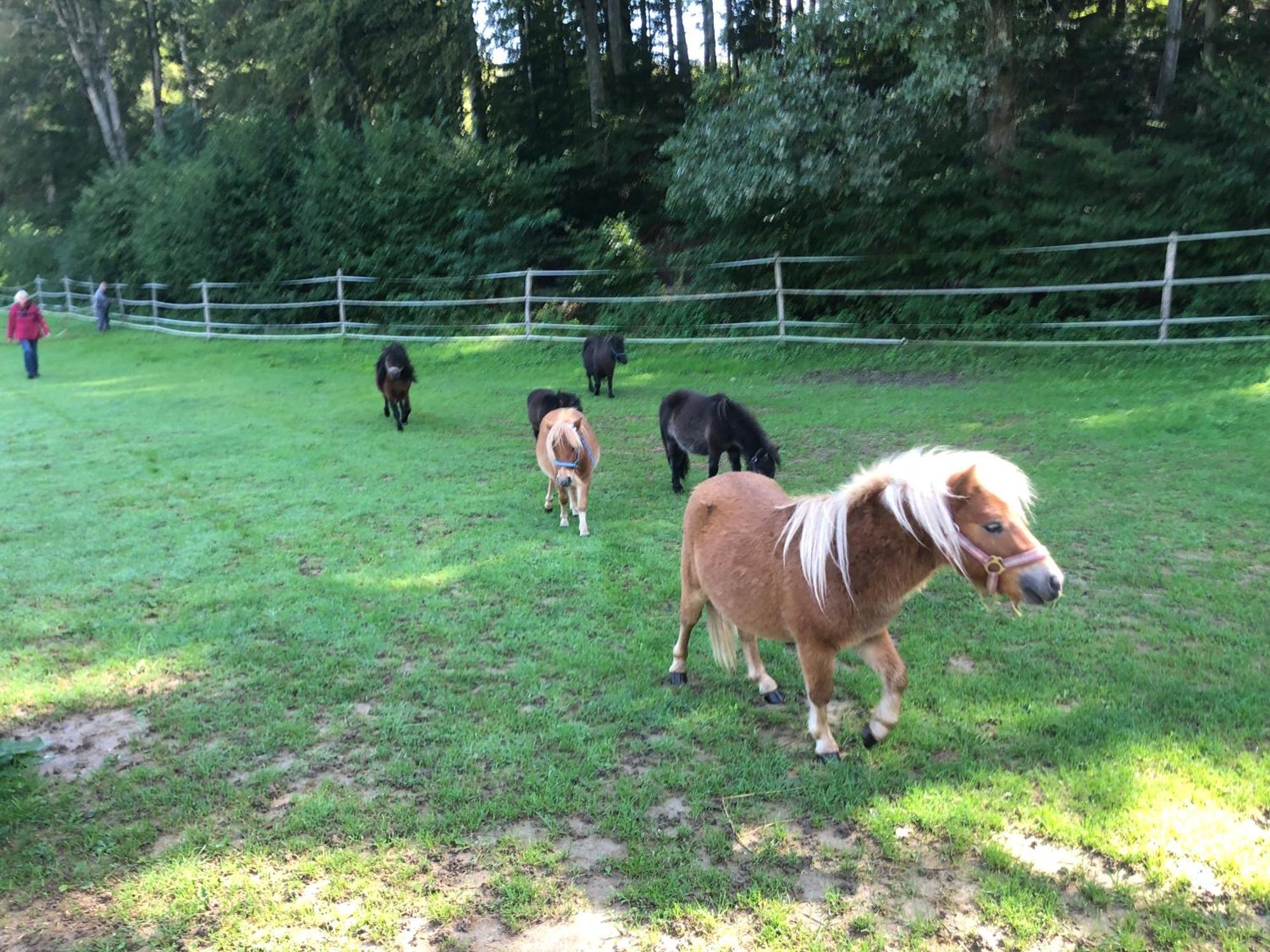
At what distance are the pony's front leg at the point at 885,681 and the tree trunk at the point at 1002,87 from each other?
40.0ft

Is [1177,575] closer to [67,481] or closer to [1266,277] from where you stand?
[1266,277]

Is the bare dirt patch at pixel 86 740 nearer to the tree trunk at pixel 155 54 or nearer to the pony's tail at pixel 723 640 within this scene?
the pony's tail at pixel 723 640

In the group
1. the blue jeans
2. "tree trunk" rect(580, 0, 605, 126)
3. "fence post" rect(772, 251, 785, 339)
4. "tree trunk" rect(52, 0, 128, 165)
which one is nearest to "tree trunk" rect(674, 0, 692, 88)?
"tree trunk" rect(580, 0, 605, 126)

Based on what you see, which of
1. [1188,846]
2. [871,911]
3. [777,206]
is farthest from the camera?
A: [777,206]

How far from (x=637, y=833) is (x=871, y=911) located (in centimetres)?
82

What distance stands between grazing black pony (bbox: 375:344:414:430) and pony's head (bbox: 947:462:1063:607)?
8.61m

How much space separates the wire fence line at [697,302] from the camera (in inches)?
464

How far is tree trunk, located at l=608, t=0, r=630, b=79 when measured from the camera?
23359 millimetres

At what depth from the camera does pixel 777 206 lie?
1511cm

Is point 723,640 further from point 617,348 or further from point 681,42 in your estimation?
point 681,42

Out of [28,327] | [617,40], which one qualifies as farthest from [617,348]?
[617,40]

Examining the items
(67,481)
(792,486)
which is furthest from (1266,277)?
(67,481)

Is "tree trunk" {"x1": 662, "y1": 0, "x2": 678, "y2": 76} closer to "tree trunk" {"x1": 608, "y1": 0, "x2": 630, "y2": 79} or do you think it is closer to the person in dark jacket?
"tree trunk" {"x1": 608, "y1": 0, "x2": 630, "y2": 79}

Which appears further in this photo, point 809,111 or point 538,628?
point 809,111
